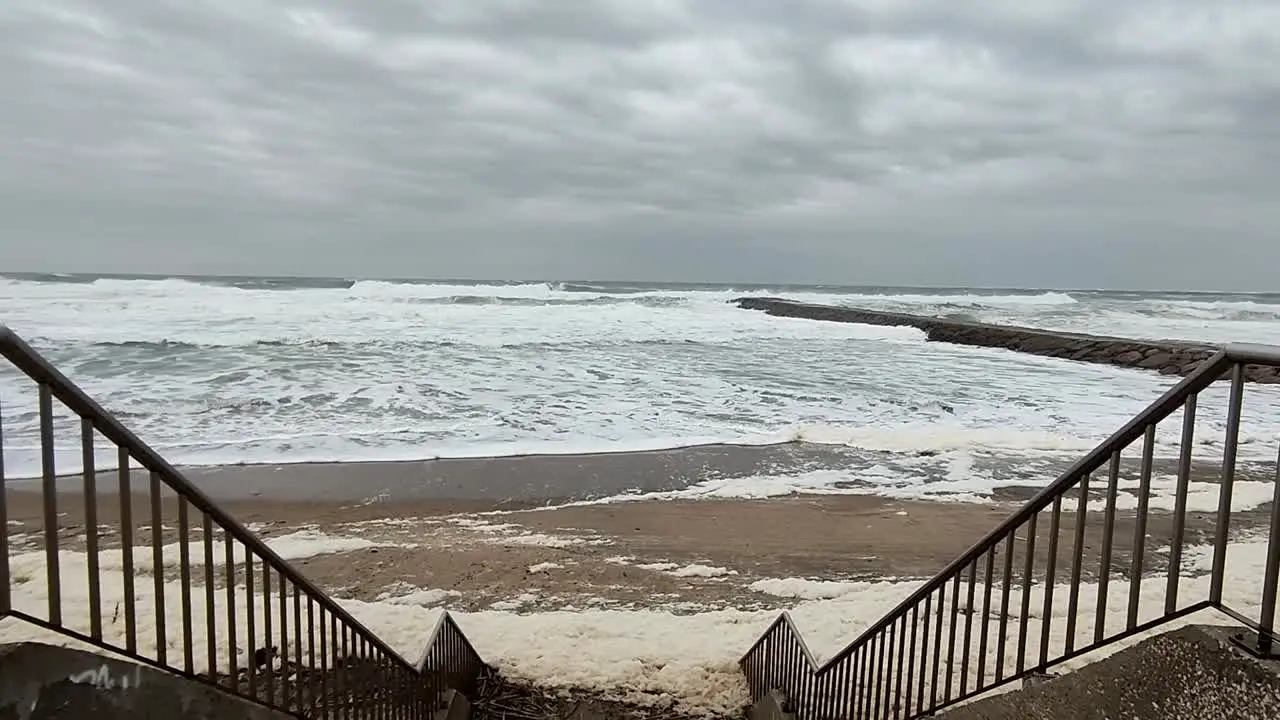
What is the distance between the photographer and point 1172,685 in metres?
2.11

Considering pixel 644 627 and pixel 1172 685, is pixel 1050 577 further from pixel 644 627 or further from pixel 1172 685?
pixel 644 627

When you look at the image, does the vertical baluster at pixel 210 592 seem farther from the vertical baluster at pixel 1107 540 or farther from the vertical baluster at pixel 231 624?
the vertical baluster at pixel 1107 540

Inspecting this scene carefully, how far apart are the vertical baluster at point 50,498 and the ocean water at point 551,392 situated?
3.50 feet

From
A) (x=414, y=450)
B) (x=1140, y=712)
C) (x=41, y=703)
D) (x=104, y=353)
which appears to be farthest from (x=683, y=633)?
(x=104, y=353)

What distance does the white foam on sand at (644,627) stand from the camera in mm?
5188

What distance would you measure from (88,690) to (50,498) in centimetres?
50

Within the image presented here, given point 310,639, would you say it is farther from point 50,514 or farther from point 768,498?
point 768,498

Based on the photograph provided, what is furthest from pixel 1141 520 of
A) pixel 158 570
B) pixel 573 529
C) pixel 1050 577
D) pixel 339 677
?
pixel 573 529

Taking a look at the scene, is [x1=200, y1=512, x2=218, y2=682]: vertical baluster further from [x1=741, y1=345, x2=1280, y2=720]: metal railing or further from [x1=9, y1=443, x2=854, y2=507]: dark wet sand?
[x1=9, y1=443, x2=854, y2=507]: dark wet sand

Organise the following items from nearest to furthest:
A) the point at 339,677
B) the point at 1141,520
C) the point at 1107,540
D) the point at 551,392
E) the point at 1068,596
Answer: the point at 1141,520, the point at 1107,540, the point at 339,677, the point at 1068,596, the point at 551,392

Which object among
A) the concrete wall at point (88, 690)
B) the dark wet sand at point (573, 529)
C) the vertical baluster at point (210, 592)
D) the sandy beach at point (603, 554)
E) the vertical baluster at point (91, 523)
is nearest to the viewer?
the concrete wall at point (88, 690)

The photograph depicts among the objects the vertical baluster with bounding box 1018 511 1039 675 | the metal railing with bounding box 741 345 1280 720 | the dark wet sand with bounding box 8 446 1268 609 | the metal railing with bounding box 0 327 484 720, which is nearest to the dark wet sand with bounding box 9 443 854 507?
the dark wet sand with bounding box 8 446 1268 609

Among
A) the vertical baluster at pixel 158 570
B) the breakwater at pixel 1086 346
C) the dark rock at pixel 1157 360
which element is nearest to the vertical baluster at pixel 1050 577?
the vertical baluster at pixel 158 570

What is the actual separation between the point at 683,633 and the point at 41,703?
186 inches
